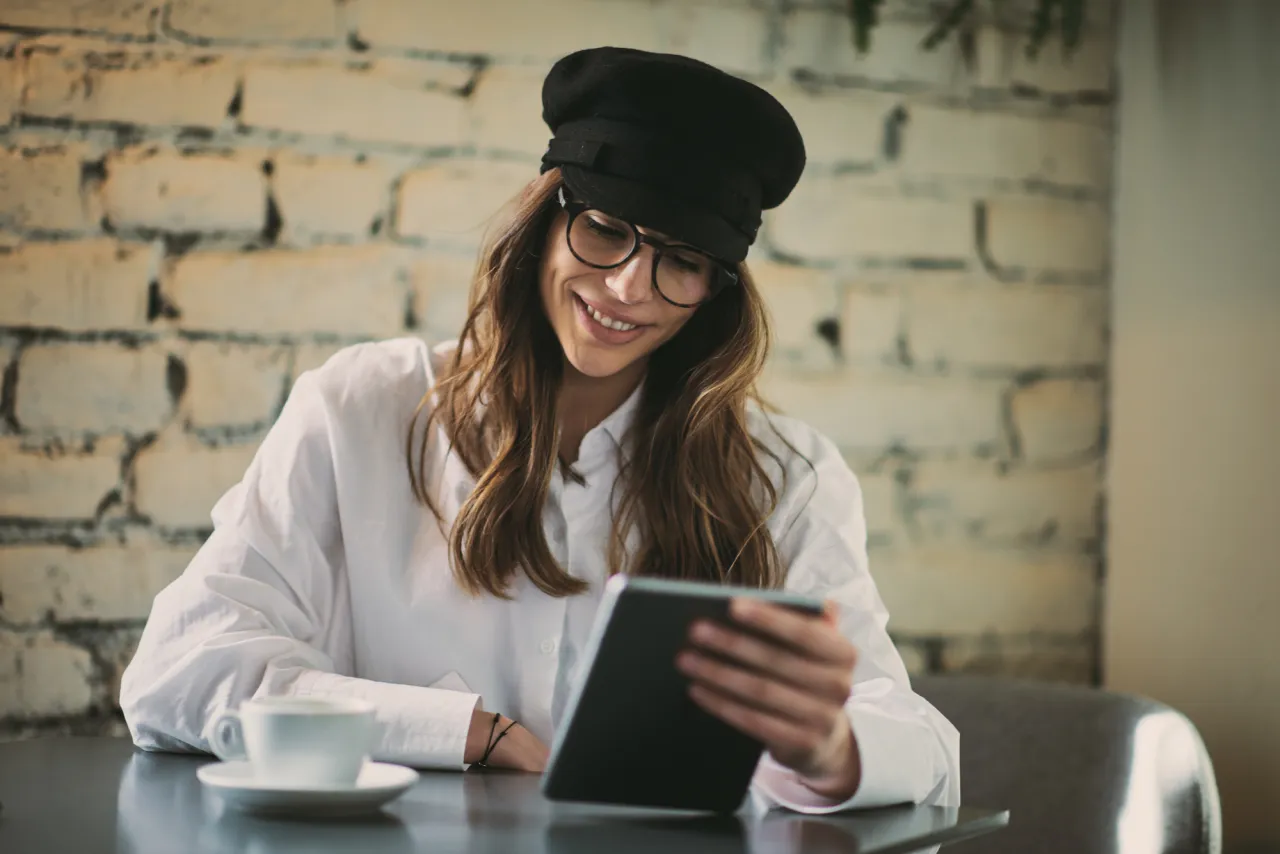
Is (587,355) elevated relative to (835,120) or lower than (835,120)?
lower

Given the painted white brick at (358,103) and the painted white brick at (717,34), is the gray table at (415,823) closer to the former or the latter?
the painted white brick at (358,103)

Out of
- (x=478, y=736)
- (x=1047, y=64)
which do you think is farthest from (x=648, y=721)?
(x=1047, y=64)

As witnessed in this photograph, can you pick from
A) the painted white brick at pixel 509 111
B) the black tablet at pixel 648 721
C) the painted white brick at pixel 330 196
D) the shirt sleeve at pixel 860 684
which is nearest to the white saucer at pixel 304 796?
the black tablet at pixel 648 721

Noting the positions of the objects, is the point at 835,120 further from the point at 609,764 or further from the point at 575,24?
the point at 609,764

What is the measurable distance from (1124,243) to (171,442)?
1.46 meters

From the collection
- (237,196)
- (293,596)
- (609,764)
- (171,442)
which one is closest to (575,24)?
(237,196)

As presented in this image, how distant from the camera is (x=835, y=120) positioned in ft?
6.90

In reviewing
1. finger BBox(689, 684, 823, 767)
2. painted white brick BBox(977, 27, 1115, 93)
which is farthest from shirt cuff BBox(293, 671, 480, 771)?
painted white brick BBox(977, 27, 1115, 93)

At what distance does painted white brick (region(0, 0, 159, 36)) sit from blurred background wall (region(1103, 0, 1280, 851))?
1.47 m

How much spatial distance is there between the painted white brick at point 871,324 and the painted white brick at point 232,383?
0.82 m

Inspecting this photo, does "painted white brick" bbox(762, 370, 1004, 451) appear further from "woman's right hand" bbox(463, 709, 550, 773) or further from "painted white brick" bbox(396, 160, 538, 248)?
"woman's right hand" bbox(463, 709, 550, 773)

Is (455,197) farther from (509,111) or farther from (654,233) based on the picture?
(654,233)

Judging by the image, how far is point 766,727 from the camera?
1.03 m

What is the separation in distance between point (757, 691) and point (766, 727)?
0.03m
